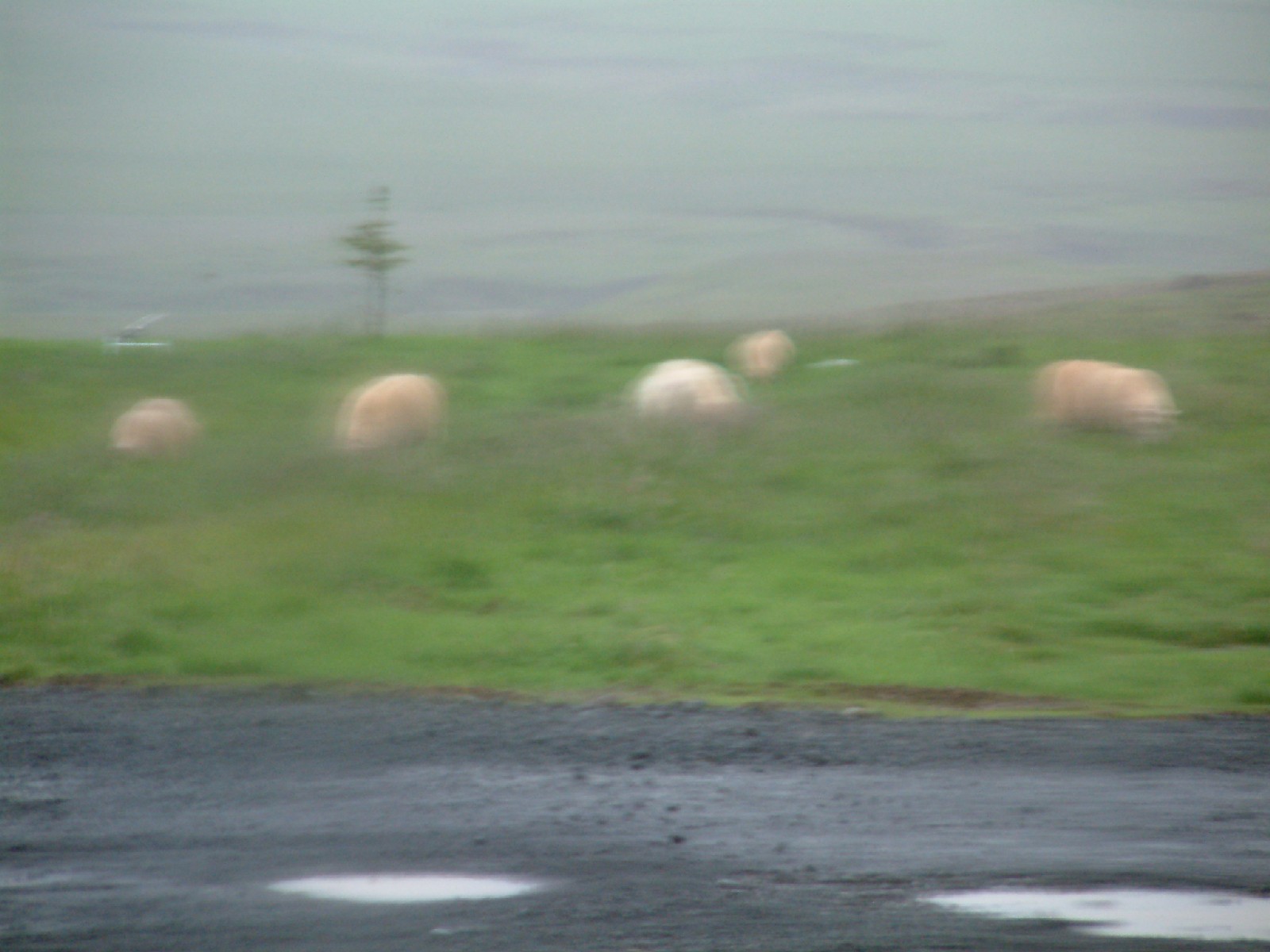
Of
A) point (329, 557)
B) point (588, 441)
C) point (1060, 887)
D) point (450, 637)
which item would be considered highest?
point (588, 441)

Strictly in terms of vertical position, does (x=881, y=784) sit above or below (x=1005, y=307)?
below

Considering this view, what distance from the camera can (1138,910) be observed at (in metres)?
4.21

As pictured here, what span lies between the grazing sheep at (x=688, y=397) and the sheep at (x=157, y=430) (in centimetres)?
412

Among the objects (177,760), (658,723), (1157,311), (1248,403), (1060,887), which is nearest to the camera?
(1060,887)

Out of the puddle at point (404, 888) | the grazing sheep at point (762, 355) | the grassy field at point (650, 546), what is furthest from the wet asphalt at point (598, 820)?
the grazing sheep at point (762, 355)

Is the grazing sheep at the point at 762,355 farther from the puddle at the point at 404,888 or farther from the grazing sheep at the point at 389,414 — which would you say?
the puddle at the point at 404,888

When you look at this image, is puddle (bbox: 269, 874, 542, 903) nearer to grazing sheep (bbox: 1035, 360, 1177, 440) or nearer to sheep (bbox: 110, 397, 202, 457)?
sheep (bbox: 110, 397, 202, 457)

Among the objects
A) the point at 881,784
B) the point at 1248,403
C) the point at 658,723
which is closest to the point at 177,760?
the point at 658,723

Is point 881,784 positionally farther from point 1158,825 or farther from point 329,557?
point 329,557

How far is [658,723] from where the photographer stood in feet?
21.0

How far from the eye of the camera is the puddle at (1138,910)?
4.05 metres

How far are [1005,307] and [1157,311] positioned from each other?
82.5 inches

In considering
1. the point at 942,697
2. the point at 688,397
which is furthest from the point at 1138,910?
the point at 688,397

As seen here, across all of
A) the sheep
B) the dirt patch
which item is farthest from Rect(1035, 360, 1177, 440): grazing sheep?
the sheep
